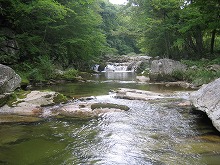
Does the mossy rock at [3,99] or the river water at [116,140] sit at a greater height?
the mossy rock at [3,99]

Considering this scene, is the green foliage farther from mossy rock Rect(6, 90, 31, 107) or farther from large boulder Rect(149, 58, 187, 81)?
mossy rock Rect(6, 90, 31, 107)

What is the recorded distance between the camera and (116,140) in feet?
17.1

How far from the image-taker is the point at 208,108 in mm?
6168

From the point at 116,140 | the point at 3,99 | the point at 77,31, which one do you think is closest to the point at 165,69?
the point at 77,31

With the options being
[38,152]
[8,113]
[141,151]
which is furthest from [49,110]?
[141,151]

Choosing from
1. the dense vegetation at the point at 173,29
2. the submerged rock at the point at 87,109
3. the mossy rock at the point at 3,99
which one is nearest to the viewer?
the submerged rock at the point at 87,109

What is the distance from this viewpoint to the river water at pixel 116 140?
4.23m

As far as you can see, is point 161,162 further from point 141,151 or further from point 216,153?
point 216,153

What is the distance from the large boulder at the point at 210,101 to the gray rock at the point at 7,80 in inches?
240

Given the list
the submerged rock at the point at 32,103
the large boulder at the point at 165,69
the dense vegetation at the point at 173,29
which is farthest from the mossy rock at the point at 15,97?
the dense vegetation at the point at 173,29

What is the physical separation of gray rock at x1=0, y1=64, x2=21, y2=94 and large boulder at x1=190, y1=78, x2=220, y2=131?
240 inches

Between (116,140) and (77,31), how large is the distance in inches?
618

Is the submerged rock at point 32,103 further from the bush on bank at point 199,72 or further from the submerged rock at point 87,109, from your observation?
the bush on bank at point 199,72

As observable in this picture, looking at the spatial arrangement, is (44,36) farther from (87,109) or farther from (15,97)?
(87,109)
